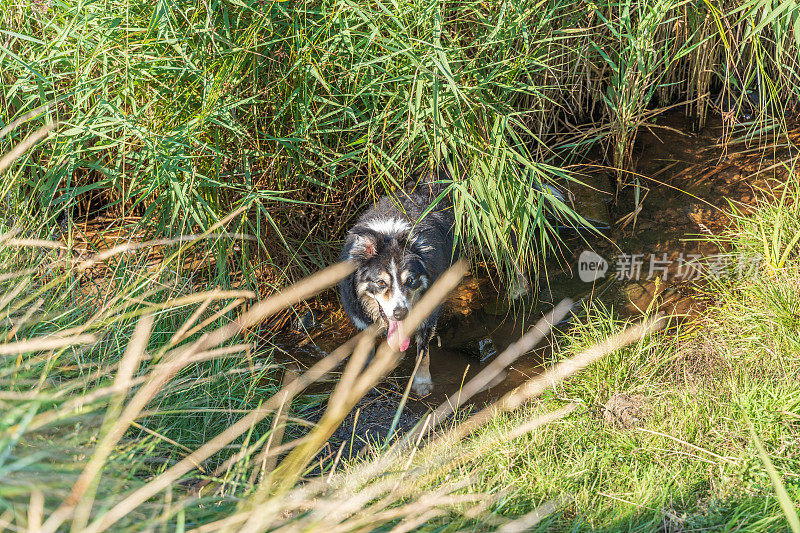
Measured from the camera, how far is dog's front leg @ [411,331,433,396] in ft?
12.3

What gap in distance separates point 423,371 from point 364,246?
82cm

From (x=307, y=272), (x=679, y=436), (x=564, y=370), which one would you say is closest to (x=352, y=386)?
(x=307, y=272)

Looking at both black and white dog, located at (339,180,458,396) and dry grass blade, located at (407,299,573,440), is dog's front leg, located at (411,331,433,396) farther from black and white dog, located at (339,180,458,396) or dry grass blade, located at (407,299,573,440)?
dry grass blade, located at (407,299,573,440)

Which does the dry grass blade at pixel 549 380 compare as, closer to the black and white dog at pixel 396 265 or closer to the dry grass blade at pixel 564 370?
the dry grass blade at pixel 564 370

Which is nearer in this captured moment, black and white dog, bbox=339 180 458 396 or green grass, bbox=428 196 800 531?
green grass, bbox=428 196 800 531

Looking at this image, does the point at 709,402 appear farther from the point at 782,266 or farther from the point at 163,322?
the point at 163,322

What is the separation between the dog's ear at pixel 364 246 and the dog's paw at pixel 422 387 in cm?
80

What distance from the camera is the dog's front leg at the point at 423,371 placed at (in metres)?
3.75

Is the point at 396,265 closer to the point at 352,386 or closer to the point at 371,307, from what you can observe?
the point at 371,307

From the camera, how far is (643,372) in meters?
2.96

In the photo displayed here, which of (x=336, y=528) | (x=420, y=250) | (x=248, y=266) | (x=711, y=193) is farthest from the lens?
(x=711, y=193)

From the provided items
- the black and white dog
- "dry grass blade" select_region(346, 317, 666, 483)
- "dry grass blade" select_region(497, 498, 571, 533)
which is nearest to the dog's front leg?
the black and white dog

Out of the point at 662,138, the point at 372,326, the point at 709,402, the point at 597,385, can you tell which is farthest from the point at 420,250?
the point at 662,138

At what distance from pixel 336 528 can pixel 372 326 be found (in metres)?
2.49
